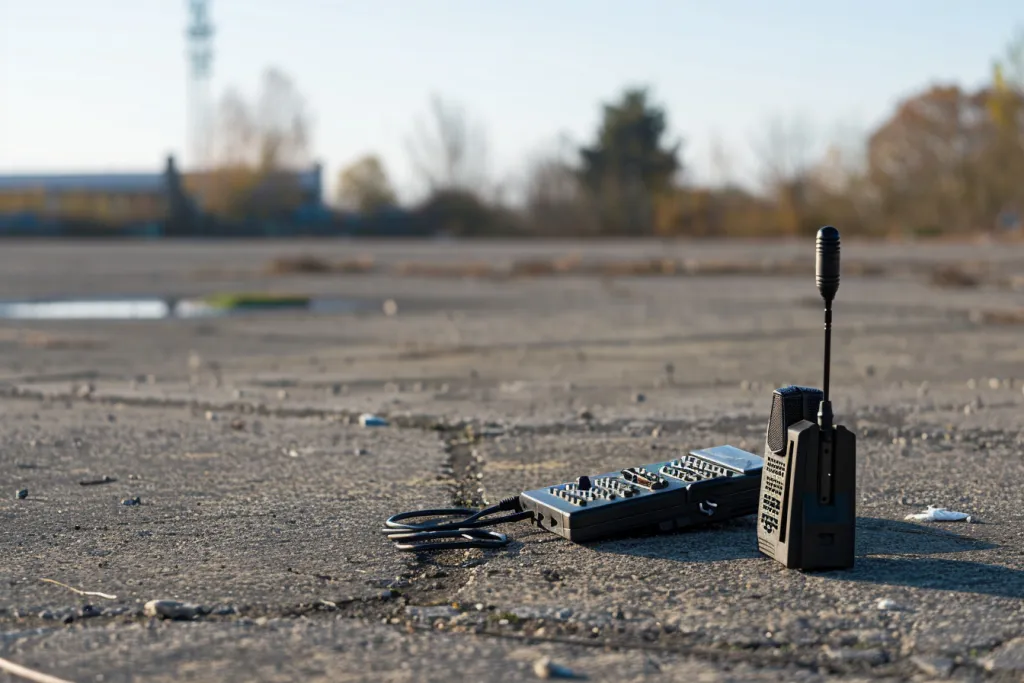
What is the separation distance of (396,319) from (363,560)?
10.4 m

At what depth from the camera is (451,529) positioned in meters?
3.87

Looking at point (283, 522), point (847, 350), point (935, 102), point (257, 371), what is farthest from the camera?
point (935, 102)

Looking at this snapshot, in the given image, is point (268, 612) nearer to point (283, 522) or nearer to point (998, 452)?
point (283, 522)

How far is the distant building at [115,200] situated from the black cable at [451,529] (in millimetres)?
56342

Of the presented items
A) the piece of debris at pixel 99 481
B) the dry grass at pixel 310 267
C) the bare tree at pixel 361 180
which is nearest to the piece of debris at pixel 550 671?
the piece of debris at pixel 99 481

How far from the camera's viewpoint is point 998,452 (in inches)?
218

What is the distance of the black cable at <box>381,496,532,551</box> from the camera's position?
381cm

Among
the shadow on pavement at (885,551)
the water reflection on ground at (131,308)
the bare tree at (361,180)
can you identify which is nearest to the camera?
the shadow on pavement at (885,551)

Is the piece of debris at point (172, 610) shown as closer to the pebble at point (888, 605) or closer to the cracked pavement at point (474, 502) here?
the cracked pavement at point (474, 502)

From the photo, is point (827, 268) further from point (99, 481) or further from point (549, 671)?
point (99, 481)

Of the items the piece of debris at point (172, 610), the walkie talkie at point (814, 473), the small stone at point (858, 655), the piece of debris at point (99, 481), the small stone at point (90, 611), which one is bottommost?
the piece of debris at point (99, 481)

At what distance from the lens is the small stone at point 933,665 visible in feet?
8.93

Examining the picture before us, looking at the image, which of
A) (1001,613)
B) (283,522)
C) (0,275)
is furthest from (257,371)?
(0,275)

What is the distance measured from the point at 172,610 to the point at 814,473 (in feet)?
6.09
